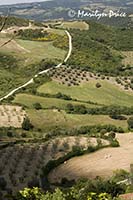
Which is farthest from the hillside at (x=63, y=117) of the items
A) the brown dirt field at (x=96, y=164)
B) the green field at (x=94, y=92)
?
the brown dirt field at (x=96, y=164)

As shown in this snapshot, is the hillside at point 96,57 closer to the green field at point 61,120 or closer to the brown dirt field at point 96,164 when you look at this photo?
the green field at point 61,120

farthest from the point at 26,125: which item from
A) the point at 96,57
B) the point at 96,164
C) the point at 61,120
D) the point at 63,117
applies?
the point at 96,57

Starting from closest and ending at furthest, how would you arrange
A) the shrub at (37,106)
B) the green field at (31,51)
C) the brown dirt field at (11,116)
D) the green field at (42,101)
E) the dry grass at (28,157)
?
the dry grass at (28,157) → the brown dirt field at (11,116) → the shrub at (37,106) → the green field at (42,101) → the green field at (31,51)

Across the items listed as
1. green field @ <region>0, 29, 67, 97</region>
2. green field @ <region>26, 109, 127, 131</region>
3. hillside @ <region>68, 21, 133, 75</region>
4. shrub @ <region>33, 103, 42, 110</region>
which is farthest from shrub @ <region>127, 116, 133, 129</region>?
hillside @ <region>68, 21, 133, 75</region>

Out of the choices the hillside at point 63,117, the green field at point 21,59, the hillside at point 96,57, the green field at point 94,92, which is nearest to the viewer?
the hillside at point 63,117

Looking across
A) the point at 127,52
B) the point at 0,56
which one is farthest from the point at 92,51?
the point at 0,56

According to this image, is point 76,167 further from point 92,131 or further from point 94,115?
point 94,115

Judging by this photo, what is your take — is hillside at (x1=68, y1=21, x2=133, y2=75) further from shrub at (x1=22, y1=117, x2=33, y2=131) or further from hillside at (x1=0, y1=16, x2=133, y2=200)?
shrub at (x1=22, y1=117, x2=33, y2=131)
